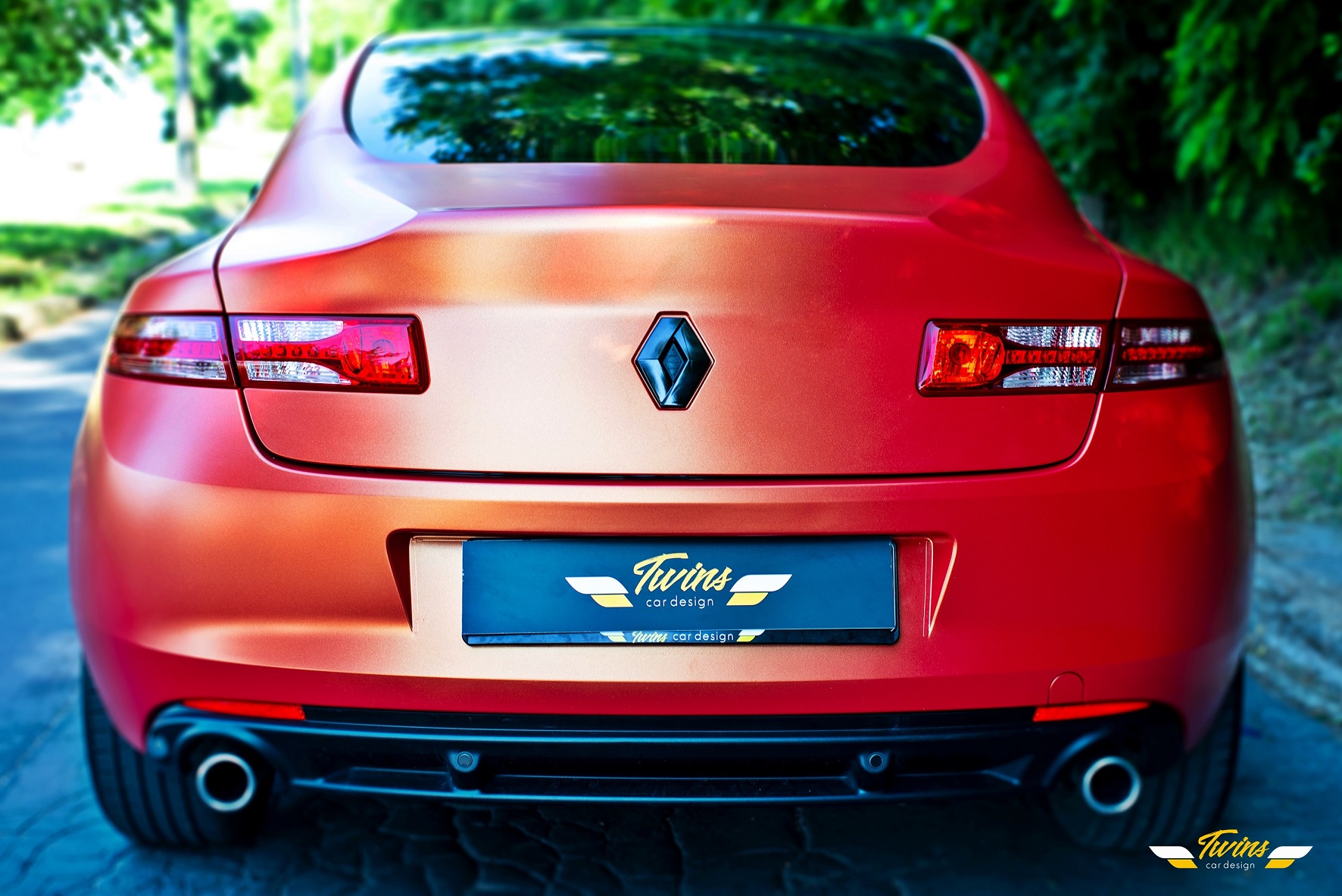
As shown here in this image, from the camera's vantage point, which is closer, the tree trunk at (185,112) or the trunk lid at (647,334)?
the trunk lid at (647,334)

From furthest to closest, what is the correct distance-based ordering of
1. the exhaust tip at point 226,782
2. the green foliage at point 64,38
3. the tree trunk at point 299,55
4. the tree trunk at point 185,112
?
1. the tree trunk at point 299,55
2. the tree trunk at point 185,112
3. the green foliage at point 64,38
4. the exhaust tip at point 226,782

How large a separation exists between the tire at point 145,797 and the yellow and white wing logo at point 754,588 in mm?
969

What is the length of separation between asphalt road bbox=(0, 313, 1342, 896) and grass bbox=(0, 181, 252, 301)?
987cm

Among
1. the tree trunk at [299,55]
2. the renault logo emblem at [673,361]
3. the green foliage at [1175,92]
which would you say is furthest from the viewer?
the tree trunk at [299,55]

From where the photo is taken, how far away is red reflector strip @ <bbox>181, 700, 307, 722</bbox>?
79.9 inches

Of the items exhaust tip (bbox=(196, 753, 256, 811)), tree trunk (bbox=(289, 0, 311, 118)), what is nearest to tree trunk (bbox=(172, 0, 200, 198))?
tree trunk (bbox=(289, 0, 311, 118))

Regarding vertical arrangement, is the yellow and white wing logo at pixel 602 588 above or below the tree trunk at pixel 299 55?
above

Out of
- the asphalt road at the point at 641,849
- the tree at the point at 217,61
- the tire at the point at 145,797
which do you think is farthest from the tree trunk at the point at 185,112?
the tire at the point at 145,797

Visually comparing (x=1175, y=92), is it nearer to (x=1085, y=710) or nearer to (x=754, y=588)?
(x=1085, y=710)

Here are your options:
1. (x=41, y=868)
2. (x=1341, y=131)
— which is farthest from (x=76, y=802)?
(x=1341, y=131)

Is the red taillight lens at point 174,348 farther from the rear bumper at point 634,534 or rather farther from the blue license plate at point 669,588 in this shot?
the blue license plate at point 669,588

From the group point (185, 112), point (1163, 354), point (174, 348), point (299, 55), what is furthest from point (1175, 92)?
point (299, 55)

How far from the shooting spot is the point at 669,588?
196 cm

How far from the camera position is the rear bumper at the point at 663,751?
6.51 ft
